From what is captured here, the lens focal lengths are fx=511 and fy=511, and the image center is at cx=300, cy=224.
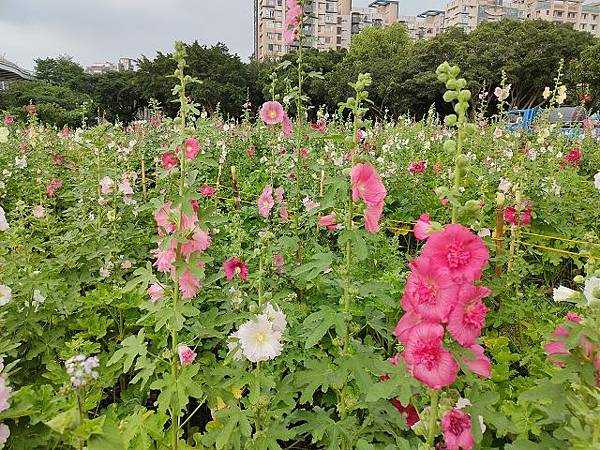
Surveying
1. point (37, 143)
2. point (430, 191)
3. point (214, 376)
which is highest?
point (37, 143)

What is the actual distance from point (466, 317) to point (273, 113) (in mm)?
2450

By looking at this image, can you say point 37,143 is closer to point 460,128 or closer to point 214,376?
point 214,376

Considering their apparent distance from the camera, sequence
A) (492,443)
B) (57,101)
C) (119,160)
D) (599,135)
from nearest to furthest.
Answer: (492,443)
(119,160)
(599,135)
(57,101)

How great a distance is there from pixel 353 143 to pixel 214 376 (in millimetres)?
1077

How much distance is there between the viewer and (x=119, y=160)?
498 centimetres

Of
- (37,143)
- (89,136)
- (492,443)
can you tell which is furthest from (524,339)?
(37,143)

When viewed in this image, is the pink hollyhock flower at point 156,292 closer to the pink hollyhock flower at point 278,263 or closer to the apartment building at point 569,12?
the pink hollyhock flower at point 278,263

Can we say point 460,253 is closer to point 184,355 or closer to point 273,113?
point 184,355

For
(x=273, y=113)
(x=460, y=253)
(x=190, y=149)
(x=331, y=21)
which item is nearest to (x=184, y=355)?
(x=190, y=149)

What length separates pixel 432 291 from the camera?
1366mm

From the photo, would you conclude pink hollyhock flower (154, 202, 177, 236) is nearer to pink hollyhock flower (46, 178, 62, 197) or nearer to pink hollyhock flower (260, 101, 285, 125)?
pink hollyhock flower (260, 101, 285, 125)

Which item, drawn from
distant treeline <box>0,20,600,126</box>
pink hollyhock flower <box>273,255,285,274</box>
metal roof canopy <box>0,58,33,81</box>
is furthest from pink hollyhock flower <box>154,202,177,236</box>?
metal roof canopy <box>0,58,33,81</box>

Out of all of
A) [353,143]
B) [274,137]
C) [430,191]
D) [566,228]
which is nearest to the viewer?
[353,143]

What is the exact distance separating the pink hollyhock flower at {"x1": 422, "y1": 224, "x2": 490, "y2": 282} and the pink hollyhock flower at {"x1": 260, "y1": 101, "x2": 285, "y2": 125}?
2.27 m
